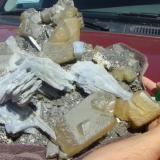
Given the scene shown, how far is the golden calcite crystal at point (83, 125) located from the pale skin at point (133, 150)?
0.46 ft

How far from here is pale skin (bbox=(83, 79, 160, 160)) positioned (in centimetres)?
153

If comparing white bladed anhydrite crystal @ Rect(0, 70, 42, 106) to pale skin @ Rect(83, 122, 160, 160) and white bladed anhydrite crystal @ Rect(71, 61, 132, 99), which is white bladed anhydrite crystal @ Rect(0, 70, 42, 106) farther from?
pale skin @ Rect(83, 122, 160, 160)

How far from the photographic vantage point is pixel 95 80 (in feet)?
6.09

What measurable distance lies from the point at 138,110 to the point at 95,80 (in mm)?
170

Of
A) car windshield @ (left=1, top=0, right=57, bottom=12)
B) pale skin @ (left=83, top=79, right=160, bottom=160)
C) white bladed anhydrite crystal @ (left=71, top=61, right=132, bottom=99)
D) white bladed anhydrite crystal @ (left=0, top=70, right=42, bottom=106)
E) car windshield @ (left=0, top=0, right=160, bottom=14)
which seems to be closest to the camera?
pale skin @ (left=83, top=79, right=160, bottom=160)

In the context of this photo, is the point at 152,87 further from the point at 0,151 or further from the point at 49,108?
the point at 0,151

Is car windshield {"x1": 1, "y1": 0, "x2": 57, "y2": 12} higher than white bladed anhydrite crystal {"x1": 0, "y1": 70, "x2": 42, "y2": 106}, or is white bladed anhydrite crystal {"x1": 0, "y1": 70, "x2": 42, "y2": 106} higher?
white bladed anhydrite crystal {"x1": 0, "y1": 70, "x2": 42, "y2": 106}

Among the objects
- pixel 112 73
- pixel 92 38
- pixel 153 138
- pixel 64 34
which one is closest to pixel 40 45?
pixel 64 34

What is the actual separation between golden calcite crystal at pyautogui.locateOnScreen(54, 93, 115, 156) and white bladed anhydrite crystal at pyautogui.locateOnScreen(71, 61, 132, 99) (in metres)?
0.05

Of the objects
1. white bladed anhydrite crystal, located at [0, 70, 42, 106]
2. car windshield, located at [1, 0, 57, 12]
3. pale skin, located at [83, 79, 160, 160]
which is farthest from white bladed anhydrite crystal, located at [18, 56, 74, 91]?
car windshield, located at [1, 0, 57, 12]

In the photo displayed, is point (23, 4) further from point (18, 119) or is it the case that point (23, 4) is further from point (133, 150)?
point (133, 150)

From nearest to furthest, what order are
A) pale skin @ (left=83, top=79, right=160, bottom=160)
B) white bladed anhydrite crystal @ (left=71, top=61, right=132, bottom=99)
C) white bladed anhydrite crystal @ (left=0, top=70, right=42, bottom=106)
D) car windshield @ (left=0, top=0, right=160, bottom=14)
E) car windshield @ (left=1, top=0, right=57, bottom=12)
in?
pale skin @ (left=83, top=79, right=160, bottom=160) → white bladed anhydrite crystal @ (left=0, top=70, right=42, bottom=106) → white bladed anhydrite crystal @ (left=71, top=61, right=132, bottom=99) → car windshield @ (left=0, top=0, right=160, bottom=14) → car windshield @ (left=1, top=0, right=57, bottom=12)

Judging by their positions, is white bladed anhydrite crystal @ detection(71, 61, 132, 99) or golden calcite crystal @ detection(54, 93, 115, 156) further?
white bladed anhydrite crystal @ detection(71, 61, 132, 99)

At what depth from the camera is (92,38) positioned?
2.96 metres
